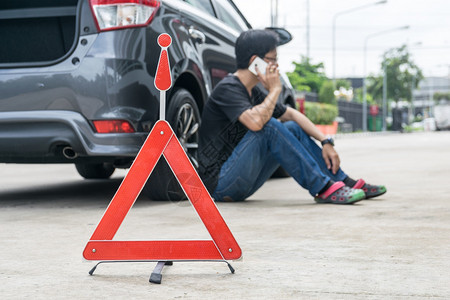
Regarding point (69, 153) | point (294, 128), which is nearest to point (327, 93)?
point (294, 128)

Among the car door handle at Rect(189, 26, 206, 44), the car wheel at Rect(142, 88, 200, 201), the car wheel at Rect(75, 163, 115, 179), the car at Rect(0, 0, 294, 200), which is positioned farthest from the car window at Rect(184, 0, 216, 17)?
the car wheel at Rect(75, 163, 115, 179)

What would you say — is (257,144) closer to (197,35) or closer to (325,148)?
(325,148)

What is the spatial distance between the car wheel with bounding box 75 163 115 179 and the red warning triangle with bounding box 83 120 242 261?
515cm

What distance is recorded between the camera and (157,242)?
2.77 metres

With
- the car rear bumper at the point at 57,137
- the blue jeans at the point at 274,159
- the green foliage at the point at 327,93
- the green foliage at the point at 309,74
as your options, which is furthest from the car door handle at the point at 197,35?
the green foliage at the point at 309,74

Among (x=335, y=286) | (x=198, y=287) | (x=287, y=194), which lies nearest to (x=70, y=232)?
(x=198, y=287)

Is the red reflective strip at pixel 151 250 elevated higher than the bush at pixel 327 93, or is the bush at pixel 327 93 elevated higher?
the red reflective strip at pixel 151 250

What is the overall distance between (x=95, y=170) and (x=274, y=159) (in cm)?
337

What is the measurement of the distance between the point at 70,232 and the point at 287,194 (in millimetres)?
2607

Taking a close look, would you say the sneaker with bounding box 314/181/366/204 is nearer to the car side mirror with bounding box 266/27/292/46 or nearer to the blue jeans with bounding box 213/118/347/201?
the blue jeans with bounding box 213/118/347/201

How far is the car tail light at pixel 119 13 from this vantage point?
456 cm

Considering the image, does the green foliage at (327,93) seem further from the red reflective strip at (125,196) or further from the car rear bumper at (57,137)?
the red reflective strip at (125,196)

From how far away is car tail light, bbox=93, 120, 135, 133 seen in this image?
4.57 meters

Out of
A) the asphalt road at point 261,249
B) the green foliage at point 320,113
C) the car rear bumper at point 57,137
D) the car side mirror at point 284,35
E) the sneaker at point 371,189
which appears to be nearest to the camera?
the asphalt road at point 261,249
